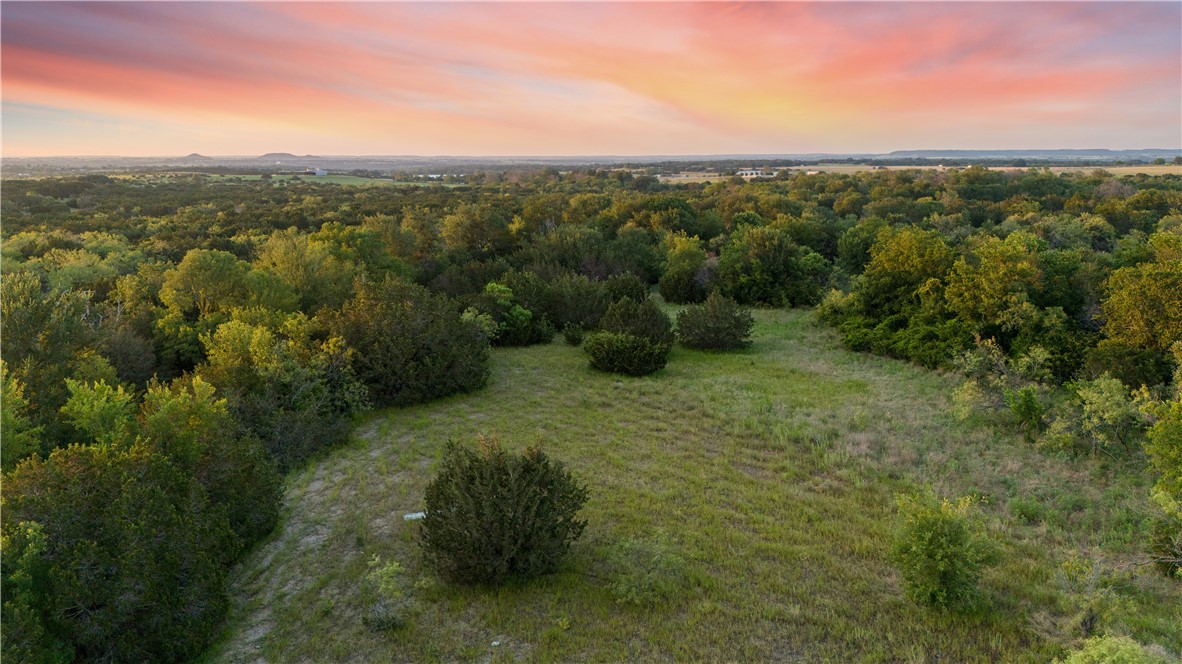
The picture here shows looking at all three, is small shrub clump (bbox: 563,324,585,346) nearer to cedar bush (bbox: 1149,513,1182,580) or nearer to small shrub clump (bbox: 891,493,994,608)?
small shrub clump (bbox: 891,493,994,608)

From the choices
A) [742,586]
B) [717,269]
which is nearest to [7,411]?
[742,586]

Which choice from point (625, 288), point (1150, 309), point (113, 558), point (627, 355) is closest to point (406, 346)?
point (627, 355)

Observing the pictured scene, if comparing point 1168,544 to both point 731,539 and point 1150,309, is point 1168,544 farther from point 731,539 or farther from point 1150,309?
point 1150,309

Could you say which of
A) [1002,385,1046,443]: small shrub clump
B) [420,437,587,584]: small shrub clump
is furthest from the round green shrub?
[420,437,587,584]: small shrub clump

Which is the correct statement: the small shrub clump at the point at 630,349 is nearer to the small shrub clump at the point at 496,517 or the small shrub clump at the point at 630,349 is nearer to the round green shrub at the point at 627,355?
the round green shrub at the point at 627,355

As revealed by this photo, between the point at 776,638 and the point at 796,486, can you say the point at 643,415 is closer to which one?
the point at 796,486

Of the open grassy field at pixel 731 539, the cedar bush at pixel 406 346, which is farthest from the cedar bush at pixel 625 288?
the open grassy field at pixel 731 539
